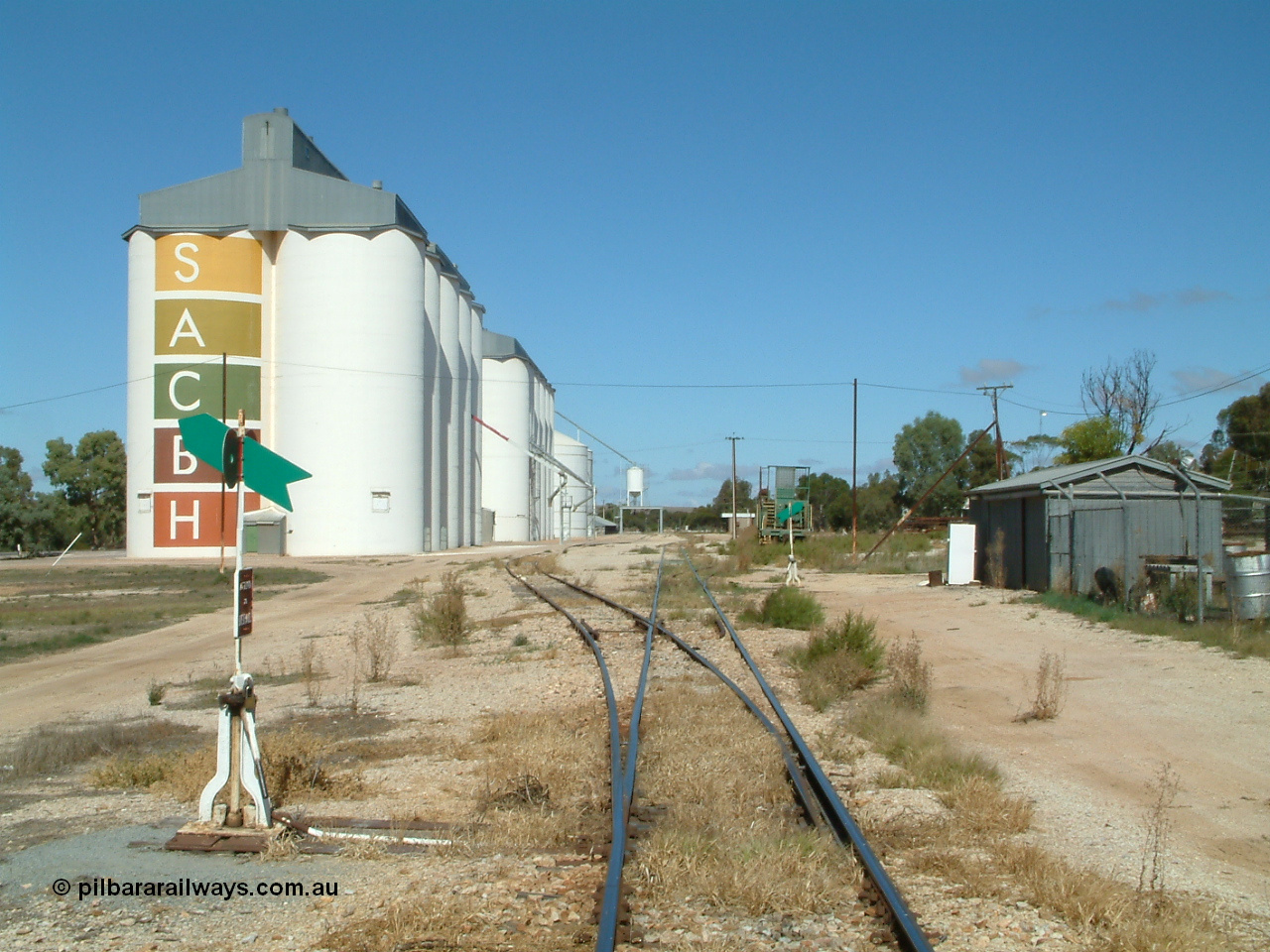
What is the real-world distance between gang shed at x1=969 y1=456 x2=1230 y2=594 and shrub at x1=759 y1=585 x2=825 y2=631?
5.67 meters

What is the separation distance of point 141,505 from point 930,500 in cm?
6666

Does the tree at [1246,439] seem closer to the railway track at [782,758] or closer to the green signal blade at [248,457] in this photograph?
the railway track at [782,758]

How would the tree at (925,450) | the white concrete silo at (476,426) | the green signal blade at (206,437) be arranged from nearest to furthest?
the green signal blade at (206,437) < the white concrete silo at (476,426) < the tree at (925,450)

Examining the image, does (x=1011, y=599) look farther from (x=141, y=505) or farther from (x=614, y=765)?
(x=141, y=505)

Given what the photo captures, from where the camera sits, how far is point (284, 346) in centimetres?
5566

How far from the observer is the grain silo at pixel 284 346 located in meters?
53.7

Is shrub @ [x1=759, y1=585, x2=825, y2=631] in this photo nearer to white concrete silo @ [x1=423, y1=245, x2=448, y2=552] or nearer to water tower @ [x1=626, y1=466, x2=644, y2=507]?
white concrete silo @ [x1=423, y1=245, x2=448, y2=552]

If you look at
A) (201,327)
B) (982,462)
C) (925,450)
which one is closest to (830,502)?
(925,450)

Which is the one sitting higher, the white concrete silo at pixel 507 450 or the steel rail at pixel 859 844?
the white concrete silo at pixel 507 450

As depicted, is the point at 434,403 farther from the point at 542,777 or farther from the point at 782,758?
the point at 542,777

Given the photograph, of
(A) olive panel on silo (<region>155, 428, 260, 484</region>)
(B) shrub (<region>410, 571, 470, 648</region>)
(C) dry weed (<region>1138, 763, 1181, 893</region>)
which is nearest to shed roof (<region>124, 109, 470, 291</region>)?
(A) olive panel on silo (<region>155, 428, 260, 484</region>)

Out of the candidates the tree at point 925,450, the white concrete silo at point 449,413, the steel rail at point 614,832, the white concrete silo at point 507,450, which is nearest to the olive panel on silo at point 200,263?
the white concrete silo at point 449,413

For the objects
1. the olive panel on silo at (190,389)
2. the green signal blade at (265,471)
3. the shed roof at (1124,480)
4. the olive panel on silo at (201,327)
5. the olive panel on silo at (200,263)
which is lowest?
the green signal blade at (265,471)

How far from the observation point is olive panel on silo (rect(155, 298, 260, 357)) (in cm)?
5400
